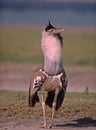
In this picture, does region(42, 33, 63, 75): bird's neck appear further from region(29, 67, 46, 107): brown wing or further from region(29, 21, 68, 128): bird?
region(29, 67, 46, 107): brown wing

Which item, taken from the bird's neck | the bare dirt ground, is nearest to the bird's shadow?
the bare dirt ground

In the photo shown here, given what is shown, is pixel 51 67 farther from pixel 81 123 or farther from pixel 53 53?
pixel 81 123

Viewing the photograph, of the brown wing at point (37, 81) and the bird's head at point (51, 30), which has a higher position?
the bird's head at point (51, 30)

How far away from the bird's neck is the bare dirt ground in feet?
3.03

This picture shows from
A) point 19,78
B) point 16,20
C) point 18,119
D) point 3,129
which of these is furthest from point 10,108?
point 16,20

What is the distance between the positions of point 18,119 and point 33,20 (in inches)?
2640

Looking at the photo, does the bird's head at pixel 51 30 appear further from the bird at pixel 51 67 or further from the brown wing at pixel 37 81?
the brown wing at pixel 37 81

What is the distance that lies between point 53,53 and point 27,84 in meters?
7.71

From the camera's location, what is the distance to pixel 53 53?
12391mm

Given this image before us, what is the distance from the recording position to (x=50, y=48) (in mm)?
12398

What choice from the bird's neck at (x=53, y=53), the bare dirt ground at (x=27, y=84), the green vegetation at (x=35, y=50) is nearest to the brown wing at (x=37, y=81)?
the bird's neck at (x=53, y=53)

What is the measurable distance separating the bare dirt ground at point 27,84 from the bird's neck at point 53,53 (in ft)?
3.03

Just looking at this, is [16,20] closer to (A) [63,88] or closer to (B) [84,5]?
(B) [84,5]

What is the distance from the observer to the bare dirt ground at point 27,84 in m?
12.9
